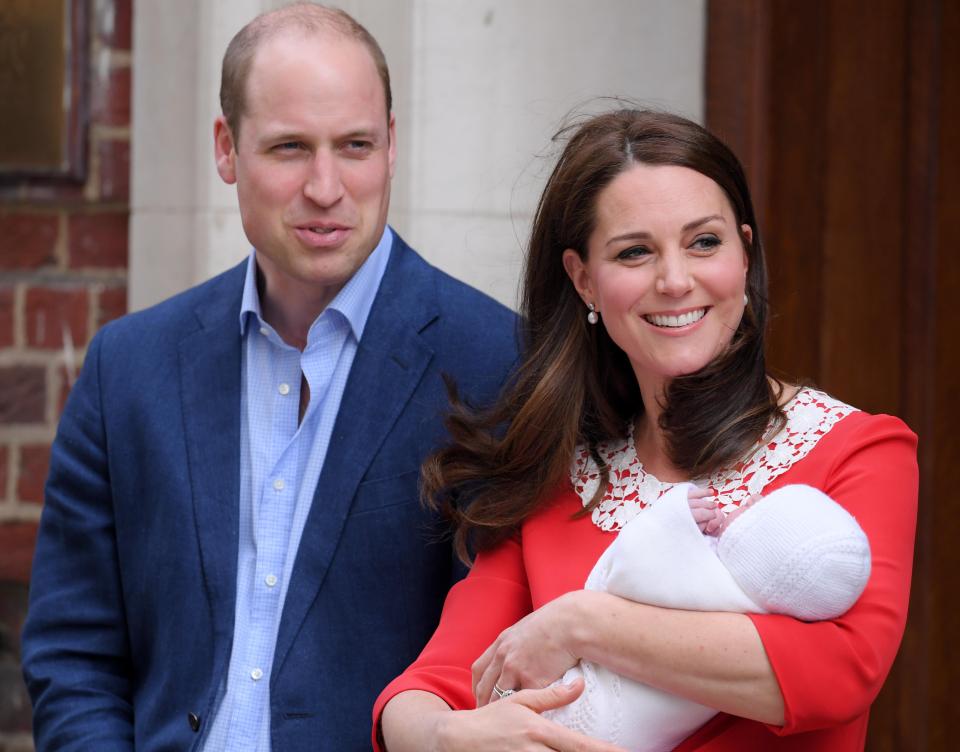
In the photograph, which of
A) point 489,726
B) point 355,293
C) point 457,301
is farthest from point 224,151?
point 489,726

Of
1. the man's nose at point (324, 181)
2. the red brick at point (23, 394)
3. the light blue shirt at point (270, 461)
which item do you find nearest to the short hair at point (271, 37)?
the man's nose at point (324, 181)

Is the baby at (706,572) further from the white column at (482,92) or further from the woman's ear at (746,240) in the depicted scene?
the white column at (482,92)

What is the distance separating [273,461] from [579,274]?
66 centimetres

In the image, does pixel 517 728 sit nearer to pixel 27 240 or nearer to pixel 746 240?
pixel 746 240

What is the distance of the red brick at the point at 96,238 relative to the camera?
3.54 metres

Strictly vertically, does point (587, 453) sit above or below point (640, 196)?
below

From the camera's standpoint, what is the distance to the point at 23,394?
3.53 meters

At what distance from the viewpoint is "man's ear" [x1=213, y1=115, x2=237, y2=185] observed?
9.46ft

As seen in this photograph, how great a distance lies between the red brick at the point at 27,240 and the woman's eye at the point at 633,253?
5.42 ft

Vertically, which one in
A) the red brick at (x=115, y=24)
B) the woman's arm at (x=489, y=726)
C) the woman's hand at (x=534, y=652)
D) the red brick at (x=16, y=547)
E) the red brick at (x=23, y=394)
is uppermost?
the red brick at (x=115, y=24)

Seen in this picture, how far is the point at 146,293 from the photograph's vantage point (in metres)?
3.42

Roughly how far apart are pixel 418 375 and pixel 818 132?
1.20 metres

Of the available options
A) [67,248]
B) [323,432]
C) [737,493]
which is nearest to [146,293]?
[67,248]

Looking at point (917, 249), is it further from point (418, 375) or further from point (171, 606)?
point (171, 606)
